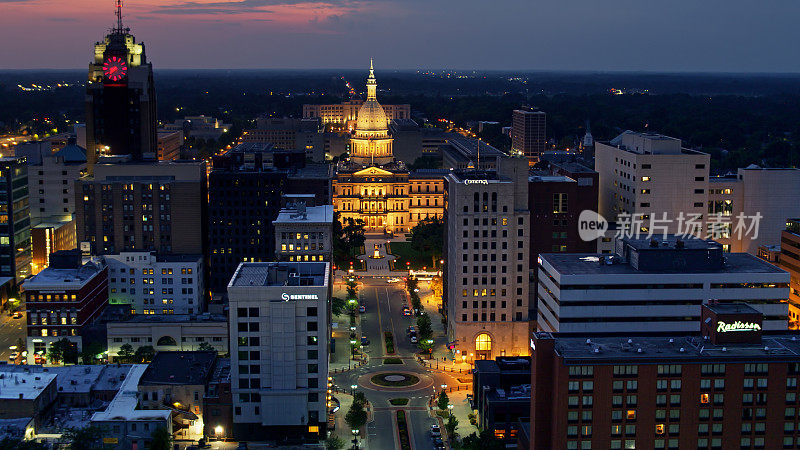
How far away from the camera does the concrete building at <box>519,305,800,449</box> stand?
88.4m

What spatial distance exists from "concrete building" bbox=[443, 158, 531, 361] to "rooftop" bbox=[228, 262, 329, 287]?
25636mm

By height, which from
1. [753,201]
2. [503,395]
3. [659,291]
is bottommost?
[503,395]

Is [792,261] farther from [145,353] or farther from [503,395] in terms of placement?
[145,353]

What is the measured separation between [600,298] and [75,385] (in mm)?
68323

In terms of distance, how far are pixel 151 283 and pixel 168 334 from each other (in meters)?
16.8

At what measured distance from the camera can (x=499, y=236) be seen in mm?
141875

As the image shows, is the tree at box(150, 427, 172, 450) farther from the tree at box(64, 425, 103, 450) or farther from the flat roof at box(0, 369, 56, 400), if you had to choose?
the flat roof at box(0, 369, 56, 400)

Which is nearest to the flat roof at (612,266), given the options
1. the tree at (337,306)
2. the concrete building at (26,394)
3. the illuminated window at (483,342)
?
the illuminated window at (483,342)

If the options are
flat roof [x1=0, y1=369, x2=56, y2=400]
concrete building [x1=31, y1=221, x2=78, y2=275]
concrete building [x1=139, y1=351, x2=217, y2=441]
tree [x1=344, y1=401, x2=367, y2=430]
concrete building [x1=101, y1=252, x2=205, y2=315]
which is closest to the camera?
flat roof [x1=0, y1=369, x2=56, y2=400]

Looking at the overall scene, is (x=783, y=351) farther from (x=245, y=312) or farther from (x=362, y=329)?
(x=362, y=329)

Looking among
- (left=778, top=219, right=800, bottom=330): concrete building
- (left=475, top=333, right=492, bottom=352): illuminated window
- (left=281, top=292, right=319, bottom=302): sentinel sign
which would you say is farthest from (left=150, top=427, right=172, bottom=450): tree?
(left=778, top=219, right=800, bottom=330): concrete building

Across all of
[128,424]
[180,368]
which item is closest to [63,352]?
[180,368]

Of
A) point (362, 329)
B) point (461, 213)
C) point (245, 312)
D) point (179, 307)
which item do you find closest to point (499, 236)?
point (461, 213)

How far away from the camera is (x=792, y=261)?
15088cm
